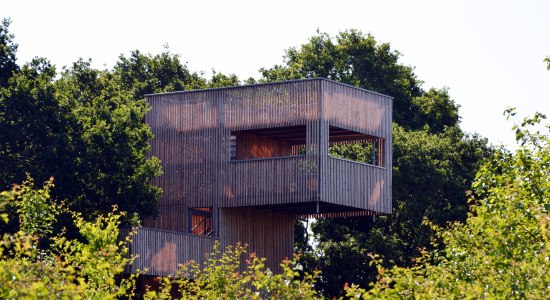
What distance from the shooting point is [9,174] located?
40469 millimetres

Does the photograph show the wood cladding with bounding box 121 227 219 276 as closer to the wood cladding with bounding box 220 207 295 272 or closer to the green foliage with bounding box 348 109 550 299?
the wood cladding with bounding box 220 207 295 272

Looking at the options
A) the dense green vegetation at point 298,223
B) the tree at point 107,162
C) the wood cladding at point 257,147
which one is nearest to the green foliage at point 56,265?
the dense green vegetation at point 298,223

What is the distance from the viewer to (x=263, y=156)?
144ft

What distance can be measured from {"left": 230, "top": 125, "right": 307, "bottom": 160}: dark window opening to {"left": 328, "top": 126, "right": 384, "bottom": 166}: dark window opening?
107cm

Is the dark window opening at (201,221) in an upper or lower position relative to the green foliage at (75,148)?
lower

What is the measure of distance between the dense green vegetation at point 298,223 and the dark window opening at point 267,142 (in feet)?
9.09

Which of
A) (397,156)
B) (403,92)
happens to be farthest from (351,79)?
(397,156)

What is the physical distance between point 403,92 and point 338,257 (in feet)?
42.7

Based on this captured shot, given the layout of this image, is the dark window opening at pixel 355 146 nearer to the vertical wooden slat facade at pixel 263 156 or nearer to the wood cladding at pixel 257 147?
the vertical wooden slat facade at pixel 263 156

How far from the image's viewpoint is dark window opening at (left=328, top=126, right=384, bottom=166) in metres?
43.4

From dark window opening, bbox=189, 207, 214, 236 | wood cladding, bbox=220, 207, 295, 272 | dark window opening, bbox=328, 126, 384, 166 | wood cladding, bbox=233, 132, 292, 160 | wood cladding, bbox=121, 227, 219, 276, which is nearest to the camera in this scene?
wood cladding, bbox=121, 227, 219, 276

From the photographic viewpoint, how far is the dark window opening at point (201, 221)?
43219mm

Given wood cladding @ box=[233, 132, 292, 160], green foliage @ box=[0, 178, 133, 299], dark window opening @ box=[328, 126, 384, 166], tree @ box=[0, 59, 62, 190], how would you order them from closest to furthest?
1. green foliage @ box=[0, 178, 133, 299]
2. tree @ box=[0, 59, 62, 190]
3. wood cladding @ box=[233, 132, 292, 160]
4. dark window opening @ box=[328, 126, 384, 166]

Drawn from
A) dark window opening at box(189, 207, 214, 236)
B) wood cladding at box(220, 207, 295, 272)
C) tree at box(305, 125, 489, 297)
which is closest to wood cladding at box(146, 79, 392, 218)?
dark window opening at box(189, 207, 214, 236)
